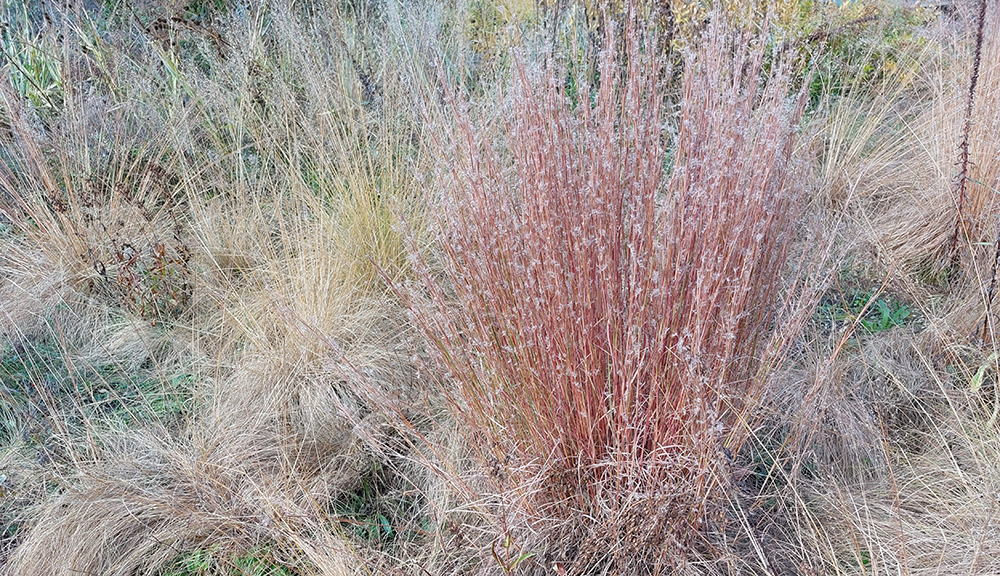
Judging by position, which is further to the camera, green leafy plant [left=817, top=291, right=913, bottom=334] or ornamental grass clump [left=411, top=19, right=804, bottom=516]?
green leafy plant [left=817, top=291, right=913, bottom=334]

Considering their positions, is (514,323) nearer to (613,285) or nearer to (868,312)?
(613,285)

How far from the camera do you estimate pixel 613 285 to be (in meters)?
1.67

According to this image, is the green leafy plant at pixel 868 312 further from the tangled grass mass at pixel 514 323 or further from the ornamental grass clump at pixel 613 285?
the ornamental grass clump at pixel 613 285

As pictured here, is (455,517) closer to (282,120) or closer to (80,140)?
(282,120)

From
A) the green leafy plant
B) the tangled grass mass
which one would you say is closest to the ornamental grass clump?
the tangled grass mass

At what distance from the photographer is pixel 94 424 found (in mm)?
2559

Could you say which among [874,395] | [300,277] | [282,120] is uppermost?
[282,120]

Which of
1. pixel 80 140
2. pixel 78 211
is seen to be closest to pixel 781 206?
pixel 78 211

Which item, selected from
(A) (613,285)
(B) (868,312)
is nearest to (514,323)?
(A) (613,285)

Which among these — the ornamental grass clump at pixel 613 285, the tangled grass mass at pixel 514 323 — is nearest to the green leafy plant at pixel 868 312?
the tangled grass mass at pixel 514 323

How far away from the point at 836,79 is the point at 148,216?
152 inches

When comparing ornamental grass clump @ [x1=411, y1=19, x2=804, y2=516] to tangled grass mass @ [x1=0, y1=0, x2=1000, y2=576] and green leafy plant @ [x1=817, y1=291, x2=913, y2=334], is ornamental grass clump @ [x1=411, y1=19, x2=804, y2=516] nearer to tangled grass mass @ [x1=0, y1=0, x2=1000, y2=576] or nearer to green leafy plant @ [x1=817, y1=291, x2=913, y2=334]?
tangled grass mass @ [x1=0, y1=0, x2=1000, y2=576]

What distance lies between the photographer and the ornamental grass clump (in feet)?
5.33

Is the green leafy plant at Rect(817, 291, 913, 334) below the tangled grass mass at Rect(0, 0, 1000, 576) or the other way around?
below
